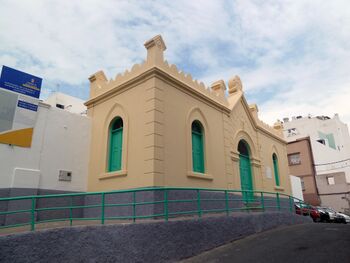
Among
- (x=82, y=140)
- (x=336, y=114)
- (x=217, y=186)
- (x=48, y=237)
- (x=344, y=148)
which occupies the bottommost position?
(x=48, y=237)

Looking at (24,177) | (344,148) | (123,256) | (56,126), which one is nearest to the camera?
(123,256)

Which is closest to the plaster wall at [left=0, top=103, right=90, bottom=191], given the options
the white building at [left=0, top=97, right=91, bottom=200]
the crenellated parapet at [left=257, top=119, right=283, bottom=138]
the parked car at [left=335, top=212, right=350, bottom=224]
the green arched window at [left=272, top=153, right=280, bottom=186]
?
the white building at [left=0, top=97, right=91, bottom=200]

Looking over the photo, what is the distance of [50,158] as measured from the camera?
941 centimetres

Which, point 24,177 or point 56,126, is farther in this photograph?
point 56,126

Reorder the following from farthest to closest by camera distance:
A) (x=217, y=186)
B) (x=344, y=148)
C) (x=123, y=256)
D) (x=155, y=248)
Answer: (x=344, y=148) < (x=217, y=186) < (x=155, y=248) < (x=123, y=256)

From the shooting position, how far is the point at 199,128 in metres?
10.9

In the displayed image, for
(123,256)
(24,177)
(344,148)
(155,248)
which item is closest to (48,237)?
(123,256)

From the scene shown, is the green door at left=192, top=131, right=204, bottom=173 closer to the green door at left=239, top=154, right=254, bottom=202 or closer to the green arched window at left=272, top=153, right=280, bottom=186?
the green door at left=239, top=154, right=254, bottom=202

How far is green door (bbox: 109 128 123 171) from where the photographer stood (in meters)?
9.79

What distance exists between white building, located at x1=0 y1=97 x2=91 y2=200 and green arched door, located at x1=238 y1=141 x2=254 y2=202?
6634mm

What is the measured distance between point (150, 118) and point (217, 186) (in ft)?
12.2

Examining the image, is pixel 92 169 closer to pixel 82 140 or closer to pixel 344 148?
pixel 82 140

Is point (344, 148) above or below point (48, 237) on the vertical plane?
above

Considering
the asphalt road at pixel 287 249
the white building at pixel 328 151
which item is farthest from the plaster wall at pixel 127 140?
the white building at pixel 328 151
